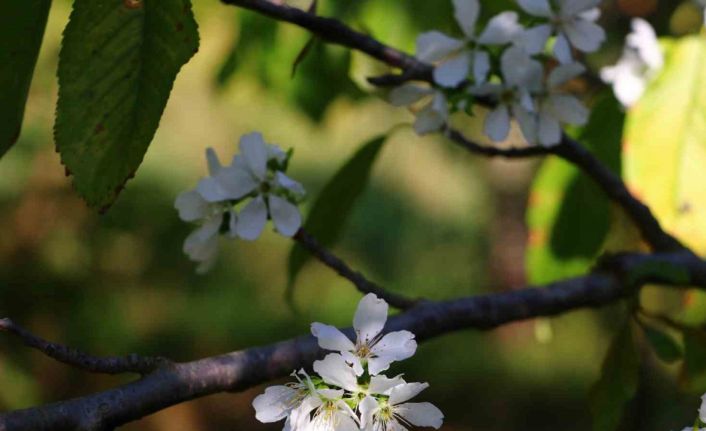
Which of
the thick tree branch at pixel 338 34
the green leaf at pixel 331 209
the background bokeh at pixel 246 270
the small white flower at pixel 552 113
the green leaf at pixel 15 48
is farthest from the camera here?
the background bokeh at pixel 246 270

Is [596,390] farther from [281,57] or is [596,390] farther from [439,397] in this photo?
[439,397]

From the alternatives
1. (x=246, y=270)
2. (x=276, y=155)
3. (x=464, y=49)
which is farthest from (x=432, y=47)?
(x=246, y=270)

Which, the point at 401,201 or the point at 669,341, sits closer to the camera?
the point at 669,341

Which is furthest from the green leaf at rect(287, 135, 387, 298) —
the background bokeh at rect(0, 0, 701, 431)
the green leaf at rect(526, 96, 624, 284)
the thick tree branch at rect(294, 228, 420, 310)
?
the background bokeh at rect(0, 0, 701, 431)

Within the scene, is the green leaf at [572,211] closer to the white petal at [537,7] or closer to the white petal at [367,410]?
the white petal at [537,7]

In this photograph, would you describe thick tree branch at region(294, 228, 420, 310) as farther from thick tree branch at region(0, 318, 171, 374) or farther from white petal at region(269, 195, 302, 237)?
thick tree branch at region(0, 318, 171, 374)

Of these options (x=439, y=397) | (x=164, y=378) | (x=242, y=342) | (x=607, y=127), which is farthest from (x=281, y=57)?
(x=439, y=397)

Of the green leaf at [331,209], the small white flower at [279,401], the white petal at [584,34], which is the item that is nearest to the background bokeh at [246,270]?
the green leaf at [331,209]
